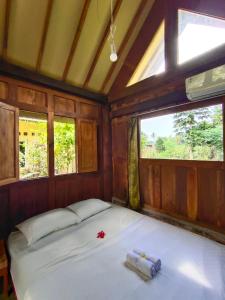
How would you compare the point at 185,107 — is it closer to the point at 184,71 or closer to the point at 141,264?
the point at 184,71

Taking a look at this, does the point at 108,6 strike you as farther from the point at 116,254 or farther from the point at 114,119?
the point at 116,254

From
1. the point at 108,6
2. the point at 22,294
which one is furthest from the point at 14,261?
the point at 108,6

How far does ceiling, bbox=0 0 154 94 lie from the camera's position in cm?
204

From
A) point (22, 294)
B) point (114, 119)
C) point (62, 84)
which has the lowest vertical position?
point (22, 294)

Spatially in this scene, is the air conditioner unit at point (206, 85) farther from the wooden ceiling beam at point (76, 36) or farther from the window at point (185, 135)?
the wooden ceiling beam at point (76, 36)

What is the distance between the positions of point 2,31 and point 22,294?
270cm

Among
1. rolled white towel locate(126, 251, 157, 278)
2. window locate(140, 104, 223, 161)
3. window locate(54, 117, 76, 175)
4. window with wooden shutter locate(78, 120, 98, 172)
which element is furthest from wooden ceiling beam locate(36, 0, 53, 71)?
rolled white towel locate(126, 251, 157, 278)

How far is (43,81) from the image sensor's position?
8.58 ft

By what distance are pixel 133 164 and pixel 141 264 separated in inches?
73.8

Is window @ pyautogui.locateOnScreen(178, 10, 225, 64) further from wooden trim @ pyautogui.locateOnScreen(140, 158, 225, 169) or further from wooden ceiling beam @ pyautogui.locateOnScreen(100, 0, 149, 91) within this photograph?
wooden trim @ pyautogui.locateOnScreen(140, 158, 225, 169)

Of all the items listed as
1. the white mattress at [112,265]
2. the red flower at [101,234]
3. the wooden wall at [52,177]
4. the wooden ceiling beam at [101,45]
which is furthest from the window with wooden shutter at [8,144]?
the wooden ceiling beam at [101,45]

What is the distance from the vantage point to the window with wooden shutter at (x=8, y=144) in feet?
6.42

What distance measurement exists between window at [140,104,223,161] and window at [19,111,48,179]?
1713 millimetres

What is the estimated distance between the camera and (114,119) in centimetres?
358
